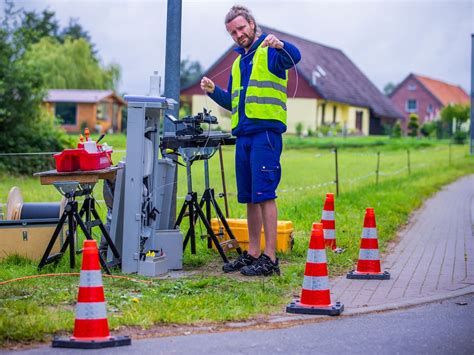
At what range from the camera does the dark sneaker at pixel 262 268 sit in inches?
340

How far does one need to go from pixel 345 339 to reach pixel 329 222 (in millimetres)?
4452

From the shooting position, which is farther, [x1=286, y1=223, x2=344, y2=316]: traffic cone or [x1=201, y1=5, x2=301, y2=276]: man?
[x1=201, y1=5, x2=301, y2=276]: man

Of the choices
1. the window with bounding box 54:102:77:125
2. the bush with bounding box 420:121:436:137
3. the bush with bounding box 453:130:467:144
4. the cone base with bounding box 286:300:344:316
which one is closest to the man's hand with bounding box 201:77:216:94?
the cone base with bounding box 286:300:344:316

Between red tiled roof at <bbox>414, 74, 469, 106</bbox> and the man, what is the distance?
9017 cm

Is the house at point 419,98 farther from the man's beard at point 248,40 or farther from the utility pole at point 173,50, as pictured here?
the man's beard at point 248,40

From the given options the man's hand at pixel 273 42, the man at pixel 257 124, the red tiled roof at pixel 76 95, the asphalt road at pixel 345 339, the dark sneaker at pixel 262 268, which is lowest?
the asphalt road at pixel 345 339

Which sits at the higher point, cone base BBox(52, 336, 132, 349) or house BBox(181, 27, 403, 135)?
house BBox(181, 27, 403, 135)

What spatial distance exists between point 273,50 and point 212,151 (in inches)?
51.8

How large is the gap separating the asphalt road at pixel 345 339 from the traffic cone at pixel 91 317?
0.07 m

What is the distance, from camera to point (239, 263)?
8.96m

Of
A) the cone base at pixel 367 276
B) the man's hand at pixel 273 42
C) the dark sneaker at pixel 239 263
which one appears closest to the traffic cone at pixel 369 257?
the cone base at pixel 367 276

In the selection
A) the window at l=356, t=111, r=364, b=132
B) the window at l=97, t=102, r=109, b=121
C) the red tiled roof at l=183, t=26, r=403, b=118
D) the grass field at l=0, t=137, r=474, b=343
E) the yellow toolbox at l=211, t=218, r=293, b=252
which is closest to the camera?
the grass field at l=0, t=137, r=474, b=343

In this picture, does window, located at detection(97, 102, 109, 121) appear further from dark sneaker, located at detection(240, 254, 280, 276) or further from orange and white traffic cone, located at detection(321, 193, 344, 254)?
dark sneaker, located at detection(240, 254, 280, 276)

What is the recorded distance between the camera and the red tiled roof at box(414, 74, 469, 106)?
10219cm
